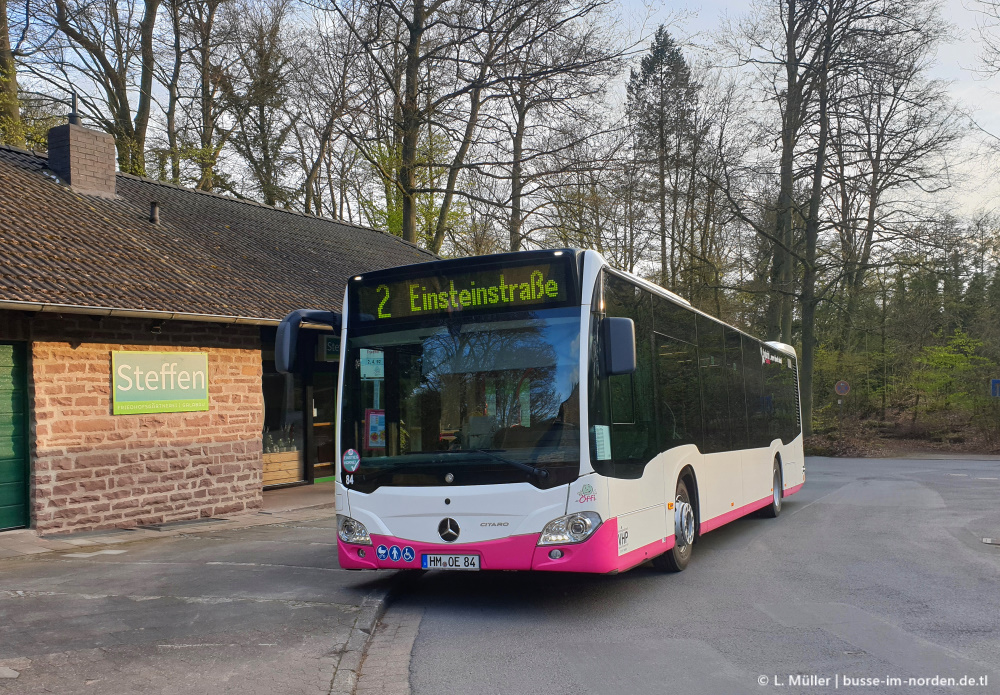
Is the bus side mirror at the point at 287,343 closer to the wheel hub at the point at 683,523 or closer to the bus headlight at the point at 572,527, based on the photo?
the bus headlight at the point at 572,527

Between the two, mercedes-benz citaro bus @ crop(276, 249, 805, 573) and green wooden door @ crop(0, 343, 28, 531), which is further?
green wooden door @ crop(0, 343, 28, 531)

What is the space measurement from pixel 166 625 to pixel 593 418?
339cm

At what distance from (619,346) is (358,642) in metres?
2.76

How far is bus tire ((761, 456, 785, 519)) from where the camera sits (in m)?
13.4

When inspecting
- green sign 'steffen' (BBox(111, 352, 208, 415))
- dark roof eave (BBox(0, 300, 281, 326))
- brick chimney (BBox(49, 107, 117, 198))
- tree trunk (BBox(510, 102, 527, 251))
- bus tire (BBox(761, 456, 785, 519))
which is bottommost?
bus tire (BBox(761, 456, 785, 519))

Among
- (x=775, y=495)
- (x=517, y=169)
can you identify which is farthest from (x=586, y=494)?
Answer: (x=517, y=169)

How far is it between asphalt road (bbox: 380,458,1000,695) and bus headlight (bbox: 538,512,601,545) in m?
0.61

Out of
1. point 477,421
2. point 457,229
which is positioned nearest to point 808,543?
point 477,421

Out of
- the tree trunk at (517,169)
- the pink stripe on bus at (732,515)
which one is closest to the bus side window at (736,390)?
the pink stripe on bus at (732,515)

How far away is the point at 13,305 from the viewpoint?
10148mm

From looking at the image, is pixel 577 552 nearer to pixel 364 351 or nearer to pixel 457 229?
pixel 364 351

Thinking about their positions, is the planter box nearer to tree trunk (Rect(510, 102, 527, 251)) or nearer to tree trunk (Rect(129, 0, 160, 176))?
tree trunk (Rect(510, 102, 527, 251))

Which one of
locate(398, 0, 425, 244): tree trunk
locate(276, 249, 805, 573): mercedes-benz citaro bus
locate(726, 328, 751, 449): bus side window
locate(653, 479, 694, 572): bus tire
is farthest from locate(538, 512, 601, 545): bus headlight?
locate(398, 0, 425, 244): tree trunk

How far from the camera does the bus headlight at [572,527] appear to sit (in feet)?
22.3
